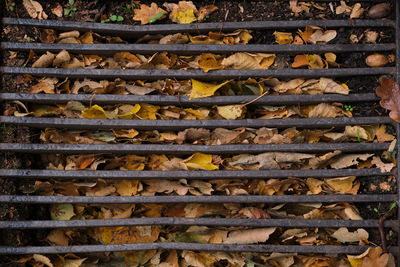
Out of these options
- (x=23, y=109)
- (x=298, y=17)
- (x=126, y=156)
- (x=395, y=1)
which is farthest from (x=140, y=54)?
(x=395, y=1)

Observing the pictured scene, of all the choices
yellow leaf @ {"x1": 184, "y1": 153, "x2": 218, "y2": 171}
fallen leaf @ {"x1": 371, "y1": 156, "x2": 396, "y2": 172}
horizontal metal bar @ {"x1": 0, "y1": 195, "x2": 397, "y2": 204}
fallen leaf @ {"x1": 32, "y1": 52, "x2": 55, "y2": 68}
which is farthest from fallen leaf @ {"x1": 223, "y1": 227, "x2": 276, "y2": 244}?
fallen leaf @ {"x1": 32, "y1": 52, "x2": 55, "y2": 68}

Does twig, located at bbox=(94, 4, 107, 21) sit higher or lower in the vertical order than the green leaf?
higher

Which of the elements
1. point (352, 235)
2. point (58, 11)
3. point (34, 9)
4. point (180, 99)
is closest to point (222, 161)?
point (180, 99)

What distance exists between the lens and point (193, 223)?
2.17 meters

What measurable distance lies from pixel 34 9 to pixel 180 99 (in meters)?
1.12

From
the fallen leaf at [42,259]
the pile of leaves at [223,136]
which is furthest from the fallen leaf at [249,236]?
the fallen leaf at [42,259]

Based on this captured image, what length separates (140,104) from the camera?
2236 mm

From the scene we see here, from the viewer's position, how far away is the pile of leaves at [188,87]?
221 centimetres

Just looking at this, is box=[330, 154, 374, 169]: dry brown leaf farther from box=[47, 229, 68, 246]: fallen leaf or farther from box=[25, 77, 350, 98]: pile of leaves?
box=[47, 229, 68, 246]: fallen leaf

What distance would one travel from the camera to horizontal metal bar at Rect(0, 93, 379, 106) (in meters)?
2.18

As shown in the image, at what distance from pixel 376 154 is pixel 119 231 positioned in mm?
1771

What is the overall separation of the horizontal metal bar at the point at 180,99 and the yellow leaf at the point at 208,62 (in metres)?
0.21

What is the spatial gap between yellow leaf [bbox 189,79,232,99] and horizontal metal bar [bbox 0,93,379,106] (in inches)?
1.0

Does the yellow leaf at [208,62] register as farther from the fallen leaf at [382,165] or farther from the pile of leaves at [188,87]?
the fallen leaf at [382,165]
